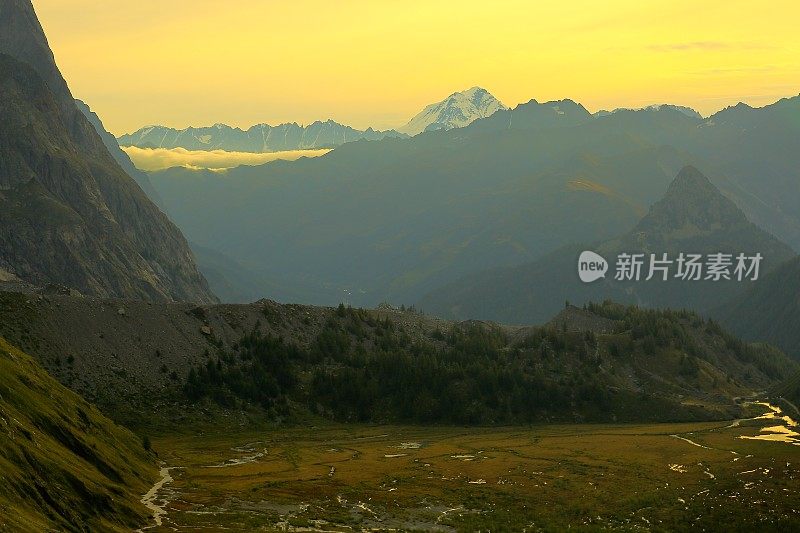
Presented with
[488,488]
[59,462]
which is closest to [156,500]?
[59,462]

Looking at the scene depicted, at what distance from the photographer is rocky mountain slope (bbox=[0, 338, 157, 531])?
93.1 m

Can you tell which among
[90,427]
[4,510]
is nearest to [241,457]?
[90,427]

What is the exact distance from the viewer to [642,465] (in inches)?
6781

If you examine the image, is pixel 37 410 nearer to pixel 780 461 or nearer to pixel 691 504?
pixel 691 504

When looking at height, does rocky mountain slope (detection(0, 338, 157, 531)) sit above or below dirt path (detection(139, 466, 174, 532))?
above

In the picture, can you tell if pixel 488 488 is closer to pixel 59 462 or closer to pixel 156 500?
pixel 156 500

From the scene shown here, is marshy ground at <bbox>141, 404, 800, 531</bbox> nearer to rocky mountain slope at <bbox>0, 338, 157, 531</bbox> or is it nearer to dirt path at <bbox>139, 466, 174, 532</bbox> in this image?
dirt path at <bbox>139, 466, 174, 532</bbox>

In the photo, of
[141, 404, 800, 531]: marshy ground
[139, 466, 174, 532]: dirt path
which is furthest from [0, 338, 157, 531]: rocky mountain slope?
[141, 404, 800, 531]: marshy ground

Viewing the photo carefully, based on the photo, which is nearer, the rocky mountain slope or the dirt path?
the rocky mountain slope

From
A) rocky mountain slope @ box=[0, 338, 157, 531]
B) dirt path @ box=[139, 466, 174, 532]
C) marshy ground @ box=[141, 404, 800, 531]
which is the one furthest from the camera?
marshy ground @ box=[141, 404, 800, 531]

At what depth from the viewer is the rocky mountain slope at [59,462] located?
93.1m

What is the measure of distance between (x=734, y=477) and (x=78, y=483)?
9171 centimetres

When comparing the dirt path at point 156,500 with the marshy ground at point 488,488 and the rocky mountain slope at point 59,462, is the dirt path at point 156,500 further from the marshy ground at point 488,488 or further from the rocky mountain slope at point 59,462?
the rocky mountain slope at point 59,462

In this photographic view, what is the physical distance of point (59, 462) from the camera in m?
111
